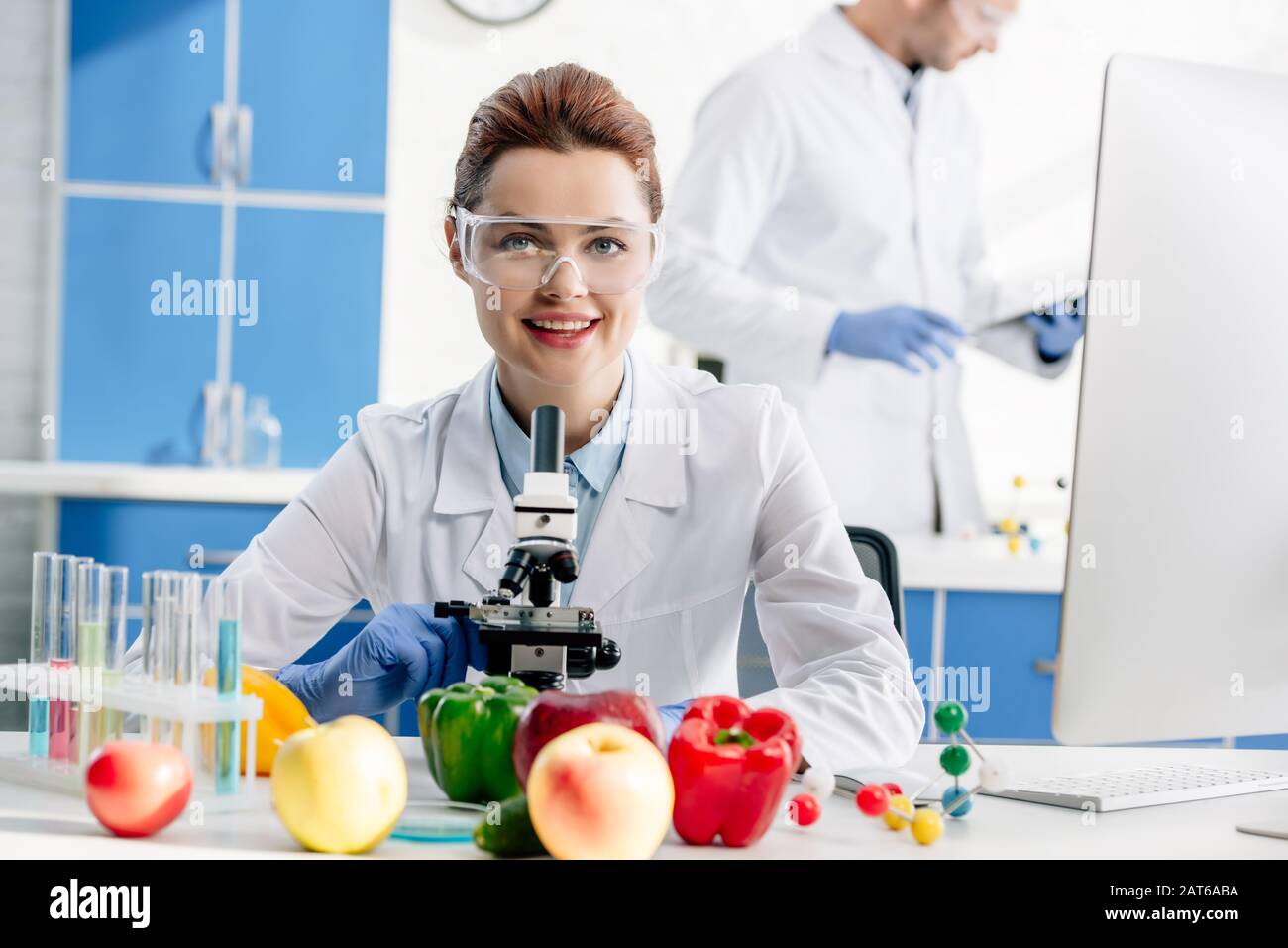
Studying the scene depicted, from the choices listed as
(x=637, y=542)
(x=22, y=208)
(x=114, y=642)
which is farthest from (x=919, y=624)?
(x=22, y=208)

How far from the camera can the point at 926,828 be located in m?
1.03

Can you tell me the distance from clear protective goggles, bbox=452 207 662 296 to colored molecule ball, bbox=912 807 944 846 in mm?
856

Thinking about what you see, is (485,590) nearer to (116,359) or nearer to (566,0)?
(116,359)

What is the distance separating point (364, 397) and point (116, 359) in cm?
68

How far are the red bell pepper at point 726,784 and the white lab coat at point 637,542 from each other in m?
0.65

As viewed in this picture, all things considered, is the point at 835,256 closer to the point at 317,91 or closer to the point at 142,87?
the point at 317,91

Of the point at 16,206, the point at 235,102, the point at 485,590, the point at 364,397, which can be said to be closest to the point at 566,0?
the point at 235,102

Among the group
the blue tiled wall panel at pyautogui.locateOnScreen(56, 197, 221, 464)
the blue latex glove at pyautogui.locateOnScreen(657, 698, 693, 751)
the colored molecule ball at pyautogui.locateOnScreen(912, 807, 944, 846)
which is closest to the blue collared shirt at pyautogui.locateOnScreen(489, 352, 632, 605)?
the blue latex glove at pyautogui.locateOnScreen(657, 698, 693, 751)

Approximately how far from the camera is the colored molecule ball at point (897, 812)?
109cm

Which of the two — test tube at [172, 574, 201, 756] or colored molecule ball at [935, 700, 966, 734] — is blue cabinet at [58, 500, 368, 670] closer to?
test tube at [172, 574, 201, 756]

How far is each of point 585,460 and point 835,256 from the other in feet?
5.27

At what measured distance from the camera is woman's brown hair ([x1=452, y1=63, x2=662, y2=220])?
68.2 inches

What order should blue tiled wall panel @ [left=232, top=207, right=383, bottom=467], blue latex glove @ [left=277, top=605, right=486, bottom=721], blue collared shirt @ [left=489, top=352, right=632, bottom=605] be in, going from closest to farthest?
blue latex glove @ [left=277, top=605, right=486, bottom=721] → blue collared shirt @ [left=489, top=352, right=632, bottom=605] → blue tiled wall panel @ [left=232, top=207, right=383, bottom=467]
